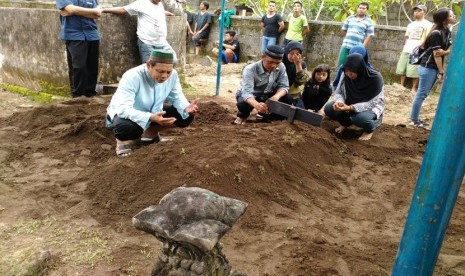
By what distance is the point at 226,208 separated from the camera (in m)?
1.68

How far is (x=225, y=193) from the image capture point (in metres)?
3.04

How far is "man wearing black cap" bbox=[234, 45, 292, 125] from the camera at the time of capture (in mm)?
4643

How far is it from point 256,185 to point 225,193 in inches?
12.7

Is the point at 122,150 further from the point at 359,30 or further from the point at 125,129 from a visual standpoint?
the point at 359,30

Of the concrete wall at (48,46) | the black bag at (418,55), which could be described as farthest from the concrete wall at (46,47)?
the black bag at (418,55)

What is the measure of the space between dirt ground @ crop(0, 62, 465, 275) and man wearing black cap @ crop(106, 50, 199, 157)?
235 millimetres

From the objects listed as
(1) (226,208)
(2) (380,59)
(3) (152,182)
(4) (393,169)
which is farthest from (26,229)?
(2) (380,59)

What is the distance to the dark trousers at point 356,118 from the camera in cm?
475

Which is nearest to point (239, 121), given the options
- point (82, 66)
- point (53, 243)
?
point (82, 66)

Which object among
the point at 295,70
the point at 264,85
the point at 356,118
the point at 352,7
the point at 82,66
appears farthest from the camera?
the point at 352,7

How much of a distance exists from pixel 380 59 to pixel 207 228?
27.2ft

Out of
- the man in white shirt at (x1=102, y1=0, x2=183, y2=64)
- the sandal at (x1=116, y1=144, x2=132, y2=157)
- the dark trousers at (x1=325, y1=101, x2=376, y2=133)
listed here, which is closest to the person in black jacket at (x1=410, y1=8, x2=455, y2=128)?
the dark trousers at (x1=325, y1=101, x2=376, y2=133)

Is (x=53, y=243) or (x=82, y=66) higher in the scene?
(x=82, y=66)

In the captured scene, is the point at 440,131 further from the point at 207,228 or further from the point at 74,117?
the point at 74,117
